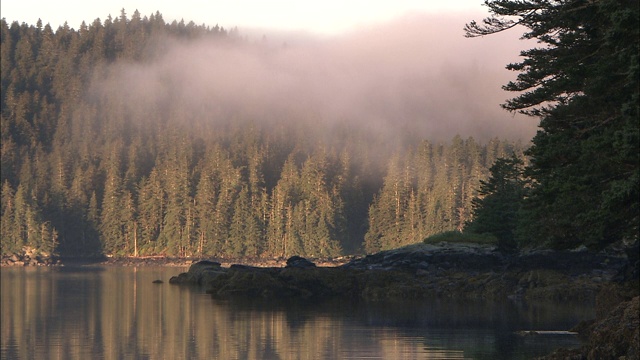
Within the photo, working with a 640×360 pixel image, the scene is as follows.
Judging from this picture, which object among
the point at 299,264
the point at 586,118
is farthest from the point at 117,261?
the point at 586,118

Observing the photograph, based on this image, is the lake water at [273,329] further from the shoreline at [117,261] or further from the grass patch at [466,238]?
the shoreline at [117,261]

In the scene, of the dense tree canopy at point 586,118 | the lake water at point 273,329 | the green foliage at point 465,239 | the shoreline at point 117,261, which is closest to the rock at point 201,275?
the lake water at point 273,329

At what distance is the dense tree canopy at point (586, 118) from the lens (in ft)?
90.7

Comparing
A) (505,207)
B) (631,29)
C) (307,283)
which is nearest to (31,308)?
(307,283)

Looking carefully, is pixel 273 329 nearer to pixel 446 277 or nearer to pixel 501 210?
pixel 446 277

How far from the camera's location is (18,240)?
7146 inches

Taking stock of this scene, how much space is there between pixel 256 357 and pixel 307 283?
113 feet

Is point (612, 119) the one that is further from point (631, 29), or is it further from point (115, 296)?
point (115, 296)

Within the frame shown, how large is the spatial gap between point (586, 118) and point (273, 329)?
18.5 m

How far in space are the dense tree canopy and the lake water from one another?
5337 millimetres

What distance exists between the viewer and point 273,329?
47188mm

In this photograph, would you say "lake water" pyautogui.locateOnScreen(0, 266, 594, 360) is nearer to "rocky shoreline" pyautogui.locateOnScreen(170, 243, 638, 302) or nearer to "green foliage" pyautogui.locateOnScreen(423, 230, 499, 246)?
"rocky shoreline" pyautogui.locateOnScreen(170, 243, 638, 302)

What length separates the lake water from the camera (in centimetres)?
3912

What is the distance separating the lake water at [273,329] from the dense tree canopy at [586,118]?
5.34 m
